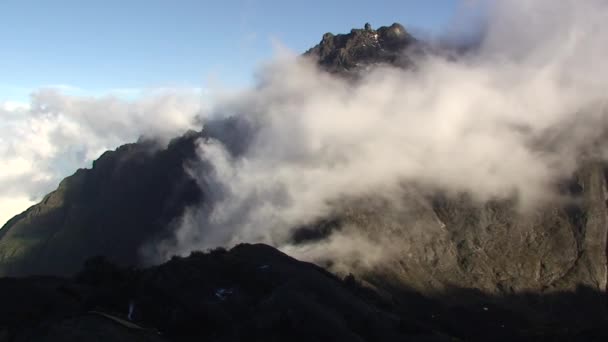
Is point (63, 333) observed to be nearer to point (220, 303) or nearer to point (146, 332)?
point (146, 332)

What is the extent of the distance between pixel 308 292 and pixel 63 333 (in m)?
62.5

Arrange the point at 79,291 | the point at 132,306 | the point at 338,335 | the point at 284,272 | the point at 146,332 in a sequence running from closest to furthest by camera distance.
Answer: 1. the point at 146,332
2. the point at 338,335
3. the point at 132,306
4. the point at 79,291
5. the point at 284,272

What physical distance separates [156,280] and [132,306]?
15.2m

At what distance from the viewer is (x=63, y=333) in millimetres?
79312

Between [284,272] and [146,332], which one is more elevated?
[284,272]

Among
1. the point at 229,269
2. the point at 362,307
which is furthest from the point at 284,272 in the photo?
the point at 362,307

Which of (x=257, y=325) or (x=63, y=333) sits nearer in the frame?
(x=63, y=333)

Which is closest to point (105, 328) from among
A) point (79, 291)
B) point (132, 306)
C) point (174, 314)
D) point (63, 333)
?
point (63, 333)

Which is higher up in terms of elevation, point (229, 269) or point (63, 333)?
point (229, 269)

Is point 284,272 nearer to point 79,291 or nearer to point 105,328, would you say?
point 79,291

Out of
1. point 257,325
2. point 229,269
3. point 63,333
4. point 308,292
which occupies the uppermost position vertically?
point 229,269

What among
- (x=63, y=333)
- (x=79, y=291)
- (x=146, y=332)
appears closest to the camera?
(x=63, y=333)

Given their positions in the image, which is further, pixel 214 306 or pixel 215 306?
pixel 215 306

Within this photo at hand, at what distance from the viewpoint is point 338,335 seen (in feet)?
375
